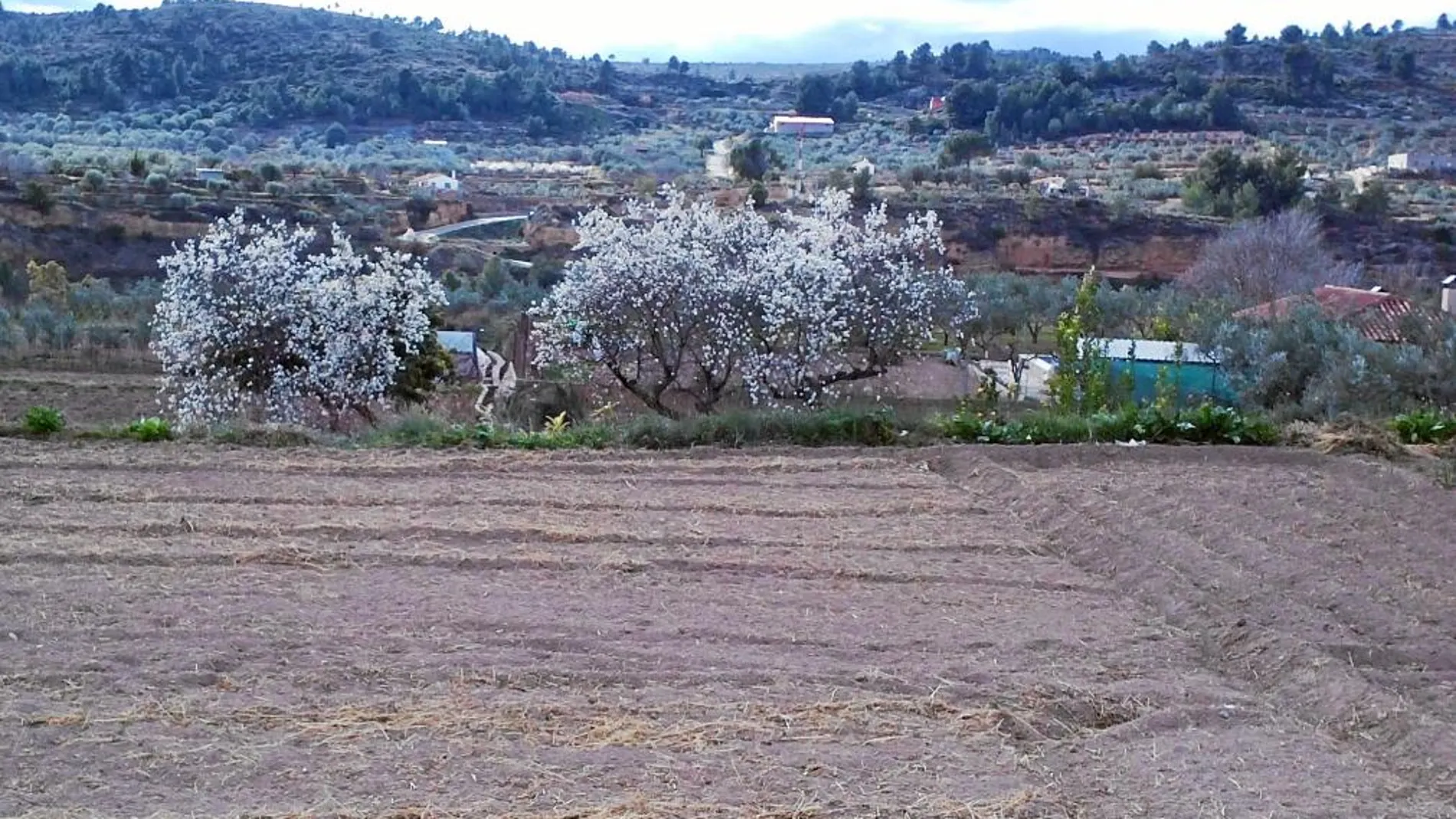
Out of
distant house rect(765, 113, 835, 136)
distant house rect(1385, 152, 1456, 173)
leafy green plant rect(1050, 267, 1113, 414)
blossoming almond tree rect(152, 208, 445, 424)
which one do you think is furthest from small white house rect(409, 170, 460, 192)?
leafy green plant rect(1050, 267, 1113, 414)

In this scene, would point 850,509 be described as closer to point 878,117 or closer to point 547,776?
point 547,776

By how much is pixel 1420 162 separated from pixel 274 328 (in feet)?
145

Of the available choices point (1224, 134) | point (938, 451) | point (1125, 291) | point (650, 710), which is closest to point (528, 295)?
point (1125, 291)

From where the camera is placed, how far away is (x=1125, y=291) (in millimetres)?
29172

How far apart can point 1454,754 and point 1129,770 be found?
134 centimetres

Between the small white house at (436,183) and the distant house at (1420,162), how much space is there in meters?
29.3

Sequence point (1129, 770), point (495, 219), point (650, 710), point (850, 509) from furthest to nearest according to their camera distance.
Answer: point (495, 219), point (850, 509), point (650, 710), point (1129, 770)

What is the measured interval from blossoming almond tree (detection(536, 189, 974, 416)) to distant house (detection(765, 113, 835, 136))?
141 ft

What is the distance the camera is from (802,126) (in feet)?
197

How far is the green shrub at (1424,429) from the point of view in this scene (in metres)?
Result: 13.1

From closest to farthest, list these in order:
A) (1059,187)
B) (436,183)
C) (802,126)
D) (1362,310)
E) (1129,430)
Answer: (1129,430) → (1362,310) → (436,183) → (1059,187) → (802,126)

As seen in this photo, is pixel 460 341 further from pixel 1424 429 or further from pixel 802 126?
pixel 802 126

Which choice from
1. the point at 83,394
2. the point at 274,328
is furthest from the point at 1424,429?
the point at 83,394

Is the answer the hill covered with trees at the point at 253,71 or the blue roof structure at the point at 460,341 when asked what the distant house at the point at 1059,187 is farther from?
the hill covered with trees at the point at 253,71
